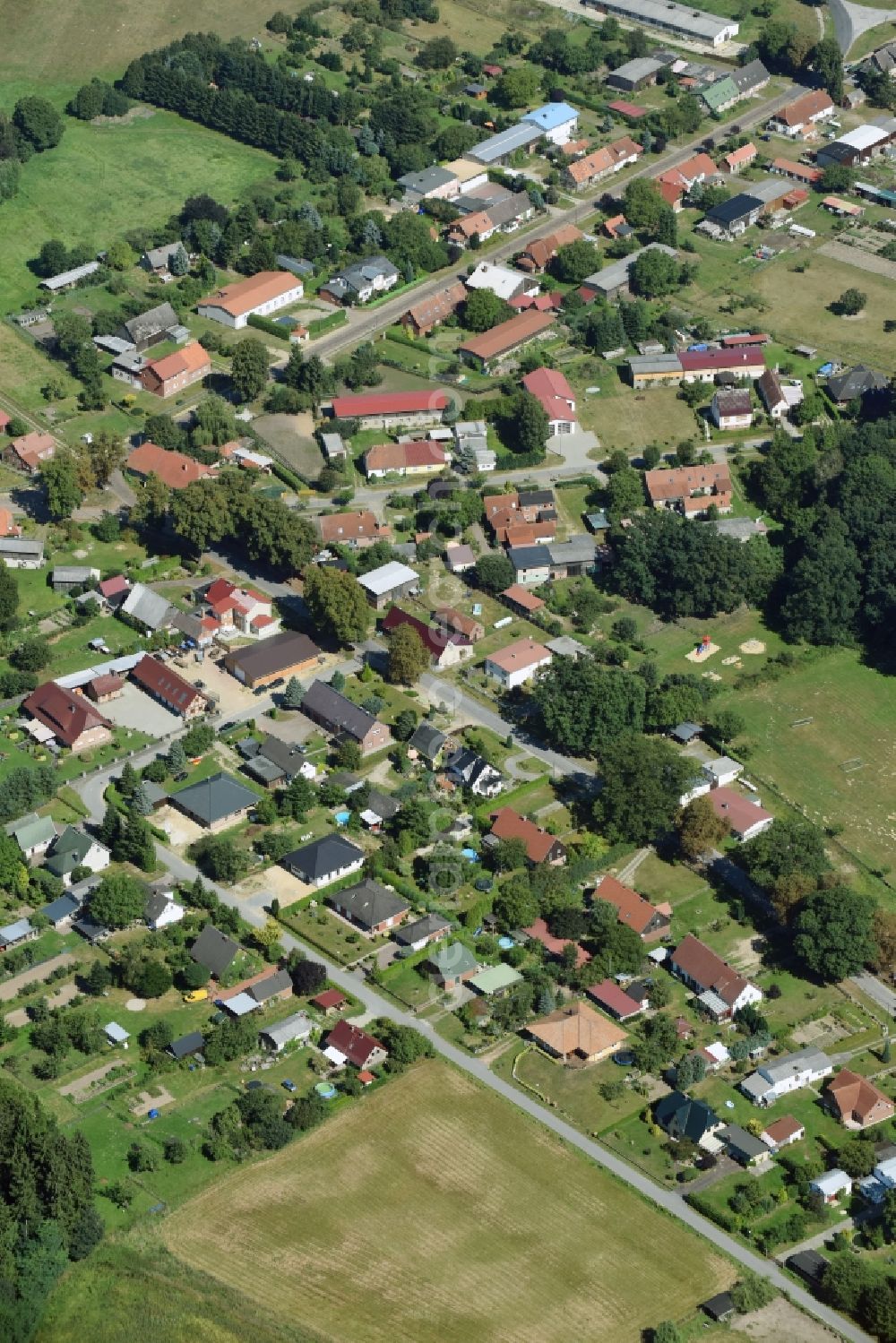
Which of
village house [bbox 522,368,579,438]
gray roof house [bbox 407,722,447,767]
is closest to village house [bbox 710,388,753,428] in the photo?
village house [bbox 522,368,579,438]

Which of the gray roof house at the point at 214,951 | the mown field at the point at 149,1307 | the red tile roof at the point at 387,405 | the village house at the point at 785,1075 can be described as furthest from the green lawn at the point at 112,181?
the village house at the point at 785,1075

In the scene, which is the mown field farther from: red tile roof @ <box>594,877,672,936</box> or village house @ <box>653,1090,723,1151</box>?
red tile roof @ <box>594,877,672,936</box>

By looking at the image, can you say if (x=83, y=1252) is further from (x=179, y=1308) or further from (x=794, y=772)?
(x=794, y=772)

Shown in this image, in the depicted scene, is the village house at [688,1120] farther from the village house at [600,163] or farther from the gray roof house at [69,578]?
the village house at [600,163]

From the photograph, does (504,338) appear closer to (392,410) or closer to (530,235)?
(392,410)

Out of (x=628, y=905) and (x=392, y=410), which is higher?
(x=392, y=410)

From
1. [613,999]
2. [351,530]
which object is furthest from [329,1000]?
[351,530]
